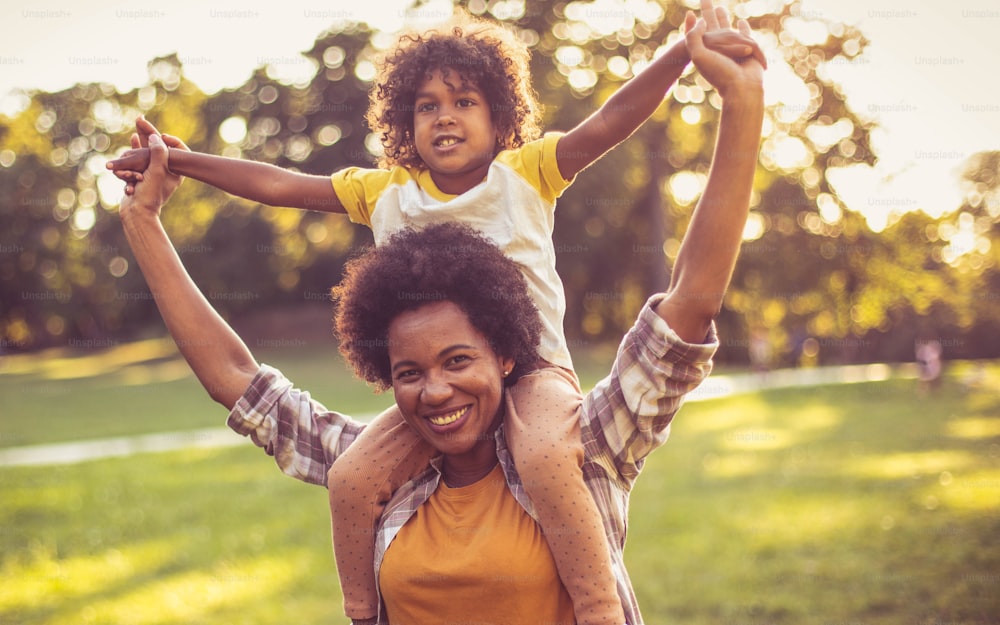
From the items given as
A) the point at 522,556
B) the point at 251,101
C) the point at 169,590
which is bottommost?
the point at 169,590

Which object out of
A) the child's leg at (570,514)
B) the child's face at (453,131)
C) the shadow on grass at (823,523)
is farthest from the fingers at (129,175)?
the shadow on grass at (823,523)

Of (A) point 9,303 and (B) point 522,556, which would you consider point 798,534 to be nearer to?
(B) point 522,556

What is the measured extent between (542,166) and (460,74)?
1.77ft

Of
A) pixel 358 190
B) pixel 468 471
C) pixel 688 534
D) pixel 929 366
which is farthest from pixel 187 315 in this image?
pixel 929 366

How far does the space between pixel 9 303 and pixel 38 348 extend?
204 inches

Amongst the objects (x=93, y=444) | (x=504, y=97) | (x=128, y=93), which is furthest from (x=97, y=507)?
(x=128, y=93)

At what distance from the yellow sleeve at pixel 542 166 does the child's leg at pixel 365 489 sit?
0.89 metres

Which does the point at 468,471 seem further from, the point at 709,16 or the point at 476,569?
the point at 709,16

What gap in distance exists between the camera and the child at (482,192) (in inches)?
85.7

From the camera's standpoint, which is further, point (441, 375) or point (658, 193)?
point (658, 193)

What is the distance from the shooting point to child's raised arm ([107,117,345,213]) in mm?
2676

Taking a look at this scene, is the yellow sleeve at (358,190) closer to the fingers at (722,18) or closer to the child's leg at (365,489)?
the child's leg at (365,489)

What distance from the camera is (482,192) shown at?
9.38 feet

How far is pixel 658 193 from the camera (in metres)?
30.8
